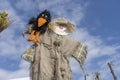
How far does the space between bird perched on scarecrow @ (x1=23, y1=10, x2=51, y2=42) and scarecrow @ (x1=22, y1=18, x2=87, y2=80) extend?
0.08 meters

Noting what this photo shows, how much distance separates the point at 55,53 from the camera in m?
Result: 5.41

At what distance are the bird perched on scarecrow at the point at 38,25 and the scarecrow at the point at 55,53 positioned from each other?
8 cm

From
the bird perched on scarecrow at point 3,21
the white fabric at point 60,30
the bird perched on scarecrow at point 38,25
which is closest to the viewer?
the bird perched on scarecrow at point 3,21

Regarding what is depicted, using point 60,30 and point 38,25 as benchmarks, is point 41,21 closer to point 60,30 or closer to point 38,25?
point 38,25

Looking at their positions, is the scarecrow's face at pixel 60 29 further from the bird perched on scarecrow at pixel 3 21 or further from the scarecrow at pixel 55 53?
the bird perched on scarecrow at pixel 3 21

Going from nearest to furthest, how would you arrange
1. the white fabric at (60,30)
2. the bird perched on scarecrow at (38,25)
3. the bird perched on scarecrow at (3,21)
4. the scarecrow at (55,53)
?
the bird perched on scarecrow at (3,21) → the scarecrow at (55,53) → the bird perched on scarecrow at (38,25) → the white fabric at (60,30)

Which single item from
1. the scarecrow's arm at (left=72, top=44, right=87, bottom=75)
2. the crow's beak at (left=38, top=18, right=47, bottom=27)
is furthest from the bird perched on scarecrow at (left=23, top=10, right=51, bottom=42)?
the scarecrow's arm at (left=72, top=44, right=87, bottom=75)

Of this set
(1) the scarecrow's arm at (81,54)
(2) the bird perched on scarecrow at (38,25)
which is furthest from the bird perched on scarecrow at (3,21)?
(1) the scarecrow's arm at (81,54)

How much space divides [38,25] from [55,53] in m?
0.60

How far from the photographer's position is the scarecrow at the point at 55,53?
5.21 meters

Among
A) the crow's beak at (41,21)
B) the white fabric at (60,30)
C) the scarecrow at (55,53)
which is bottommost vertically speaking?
the scarecrow at (55,53)

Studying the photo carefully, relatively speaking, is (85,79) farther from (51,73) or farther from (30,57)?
(30,57)

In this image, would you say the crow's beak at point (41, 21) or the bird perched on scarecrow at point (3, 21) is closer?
the bird perched on scarecrow at point (3, 21)

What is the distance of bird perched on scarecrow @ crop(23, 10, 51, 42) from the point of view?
5.53 meters
